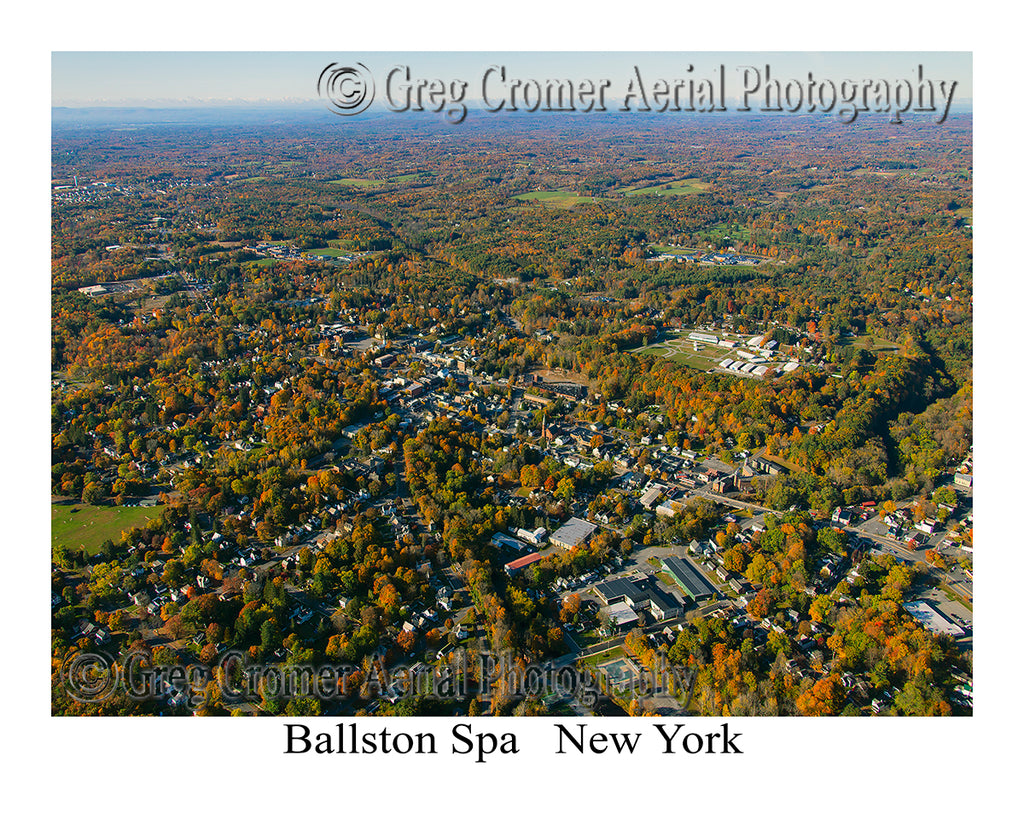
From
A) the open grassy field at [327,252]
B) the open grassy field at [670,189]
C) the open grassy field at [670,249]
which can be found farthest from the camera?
the open grassy field at [670,189]

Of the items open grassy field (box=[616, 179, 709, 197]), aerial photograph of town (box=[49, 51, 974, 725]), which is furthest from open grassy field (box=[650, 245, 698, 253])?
open grassy field (box=[616, 179, 709, 197])

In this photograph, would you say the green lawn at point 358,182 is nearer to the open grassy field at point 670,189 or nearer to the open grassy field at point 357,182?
the open grassy field at point 357,182

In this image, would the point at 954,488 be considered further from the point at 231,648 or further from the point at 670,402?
the point at 231,648

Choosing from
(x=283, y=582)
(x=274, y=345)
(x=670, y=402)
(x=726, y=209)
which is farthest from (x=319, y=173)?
(x=283, y=582)

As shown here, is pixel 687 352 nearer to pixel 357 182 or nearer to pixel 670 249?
pixel 670 249

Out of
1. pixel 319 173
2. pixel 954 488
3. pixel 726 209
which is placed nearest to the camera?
pixel 954 488

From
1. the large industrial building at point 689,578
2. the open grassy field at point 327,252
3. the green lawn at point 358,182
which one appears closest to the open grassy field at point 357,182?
the green lawn at point 358,182
